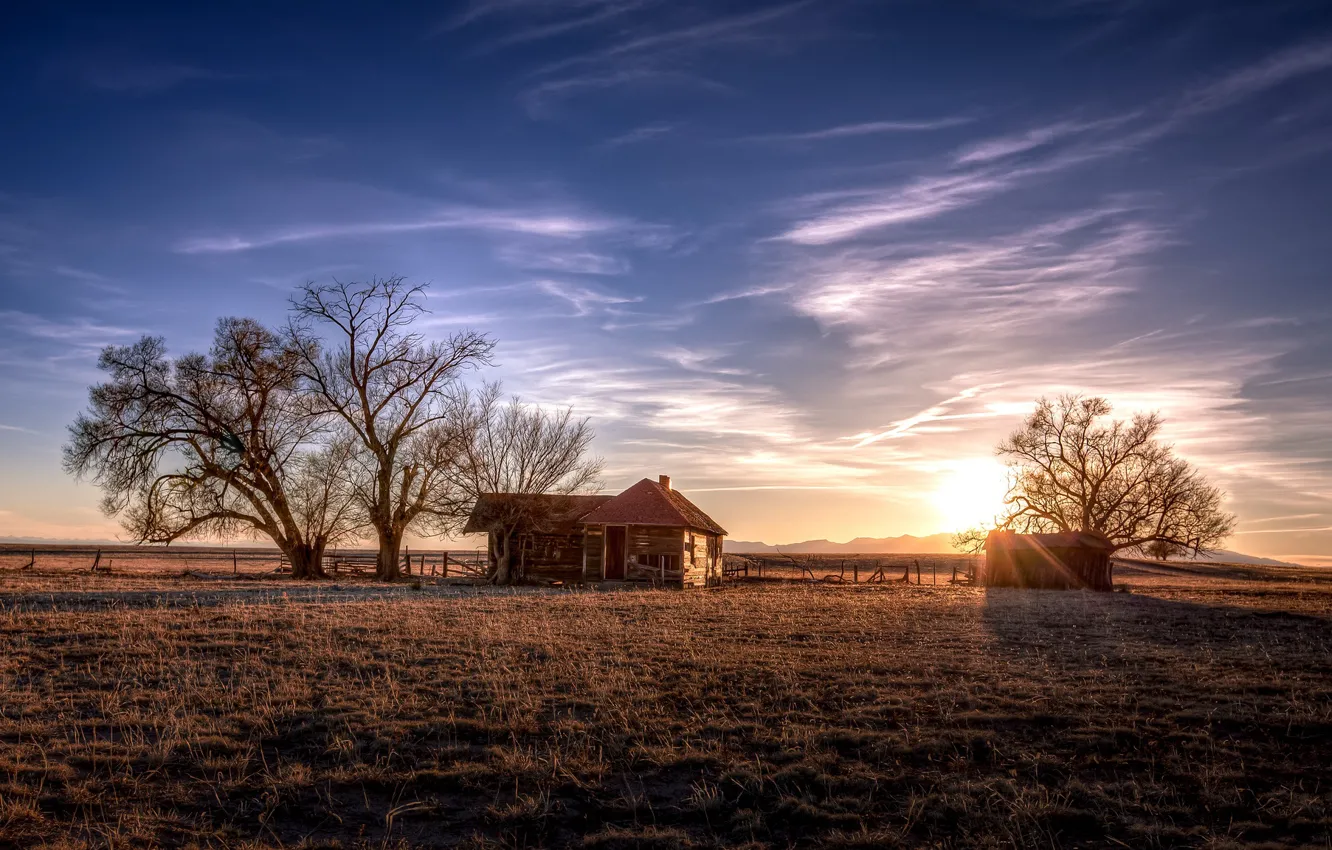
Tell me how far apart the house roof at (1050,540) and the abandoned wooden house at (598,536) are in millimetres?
17043

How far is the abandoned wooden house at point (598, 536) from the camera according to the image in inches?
1485

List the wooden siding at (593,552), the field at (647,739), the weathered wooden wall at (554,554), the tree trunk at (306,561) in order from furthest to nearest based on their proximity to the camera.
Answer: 1. the tree trunk at (306,561)
2. the weathered wooden wall at (554,554)
3. the wooden siding at (593,552)
4. the field at (647,739)

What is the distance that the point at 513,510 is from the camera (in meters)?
37.9

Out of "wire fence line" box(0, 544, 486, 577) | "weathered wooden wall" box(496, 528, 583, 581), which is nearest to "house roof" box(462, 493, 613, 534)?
"weathered wooden wall" box(496, 528, 583, 581)

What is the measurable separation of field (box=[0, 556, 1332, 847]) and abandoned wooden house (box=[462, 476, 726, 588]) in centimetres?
2111

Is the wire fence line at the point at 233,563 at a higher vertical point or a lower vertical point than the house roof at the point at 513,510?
lower

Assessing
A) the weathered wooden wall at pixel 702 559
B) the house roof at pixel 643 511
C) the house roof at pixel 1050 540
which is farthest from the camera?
the house roof at pixel 1050 540

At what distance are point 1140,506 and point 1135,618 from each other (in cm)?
3151

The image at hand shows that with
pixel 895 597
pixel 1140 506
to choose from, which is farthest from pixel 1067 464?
pixel 895 597

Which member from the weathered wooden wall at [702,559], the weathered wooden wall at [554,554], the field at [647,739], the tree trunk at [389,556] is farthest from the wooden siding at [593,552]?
the field at [647,739]

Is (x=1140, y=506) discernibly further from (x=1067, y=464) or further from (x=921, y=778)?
(x=921, y=778)

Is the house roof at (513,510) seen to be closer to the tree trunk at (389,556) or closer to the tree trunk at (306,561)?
the tree trunk at (389,556)

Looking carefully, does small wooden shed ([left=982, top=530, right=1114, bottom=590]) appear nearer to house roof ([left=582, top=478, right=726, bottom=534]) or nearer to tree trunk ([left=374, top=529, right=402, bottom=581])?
house roof ([left=582, top=478, right=726, bottom=534])

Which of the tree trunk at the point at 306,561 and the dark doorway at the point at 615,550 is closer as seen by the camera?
the dark doorway at the point at 615,550
